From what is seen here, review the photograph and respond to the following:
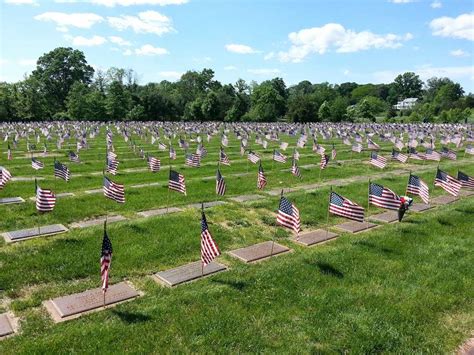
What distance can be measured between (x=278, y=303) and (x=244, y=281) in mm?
1077

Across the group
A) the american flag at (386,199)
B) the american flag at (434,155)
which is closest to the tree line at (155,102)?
the american flag at (434,155)

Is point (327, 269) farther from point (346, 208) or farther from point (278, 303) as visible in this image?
point (278, 303)

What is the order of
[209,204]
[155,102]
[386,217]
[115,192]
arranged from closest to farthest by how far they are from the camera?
[115,192] < [386,217] < [209,204] < [155,102]

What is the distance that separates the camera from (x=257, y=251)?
10766 millimetres

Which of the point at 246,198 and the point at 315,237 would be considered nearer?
the point at 315,237

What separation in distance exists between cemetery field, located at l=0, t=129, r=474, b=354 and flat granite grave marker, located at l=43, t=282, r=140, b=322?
21 centimetres

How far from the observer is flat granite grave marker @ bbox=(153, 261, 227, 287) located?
8.83m

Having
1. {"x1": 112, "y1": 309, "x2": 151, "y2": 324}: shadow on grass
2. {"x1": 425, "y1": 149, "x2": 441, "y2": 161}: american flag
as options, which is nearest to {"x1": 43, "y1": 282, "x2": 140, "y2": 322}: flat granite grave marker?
{"x1": 112, "y1": 309, "x2": 151, "y2": 324}: shadow on grass

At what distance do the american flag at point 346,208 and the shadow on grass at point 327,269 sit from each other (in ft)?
5.28

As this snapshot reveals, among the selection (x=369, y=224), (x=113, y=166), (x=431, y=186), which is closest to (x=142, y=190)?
(x=113, y=166)

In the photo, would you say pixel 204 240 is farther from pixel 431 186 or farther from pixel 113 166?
pixel 431 186

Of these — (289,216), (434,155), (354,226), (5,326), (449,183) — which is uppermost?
(434,155)

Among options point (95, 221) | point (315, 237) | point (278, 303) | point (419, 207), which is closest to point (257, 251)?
point (315, 237)

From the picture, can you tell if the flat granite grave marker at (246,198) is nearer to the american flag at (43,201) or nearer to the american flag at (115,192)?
the american flag at (115,192)
